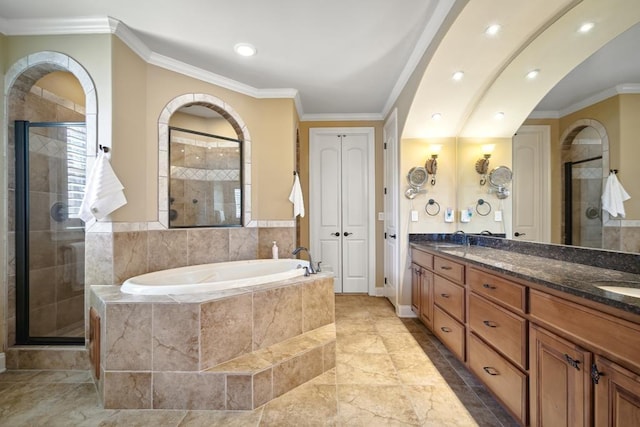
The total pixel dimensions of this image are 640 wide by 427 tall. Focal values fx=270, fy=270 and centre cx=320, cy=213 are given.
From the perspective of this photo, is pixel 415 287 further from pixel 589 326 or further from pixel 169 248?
pixel 169 248

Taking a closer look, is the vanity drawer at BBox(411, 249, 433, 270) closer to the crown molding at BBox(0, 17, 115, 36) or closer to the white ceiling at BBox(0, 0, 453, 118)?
the white ceiling at BBox(0, 0, 453, 118)

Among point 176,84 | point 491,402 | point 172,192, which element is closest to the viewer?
point 491,402

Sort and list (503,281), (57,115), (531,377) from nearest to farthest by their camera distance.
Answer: (531,377) → (503,281) → (57,115)

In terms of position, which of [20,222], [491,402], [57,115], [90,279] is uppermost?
[57,115]

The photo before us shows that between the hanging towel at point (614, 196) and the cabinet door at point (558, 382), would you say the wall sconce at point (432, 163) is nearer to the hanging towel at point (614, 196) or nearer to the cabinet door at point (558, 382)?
the hanging towel at point (614, 196)

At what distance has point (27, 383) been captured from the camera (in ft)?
6.16

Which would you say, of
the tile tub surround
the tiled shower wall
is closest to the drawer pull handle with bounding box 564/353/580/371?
the tile tub surround

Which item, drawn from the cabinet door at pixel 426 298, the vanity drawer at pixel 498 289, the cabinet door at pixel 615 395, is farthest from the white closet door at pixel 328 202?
the cabinet door at pixel 615 395

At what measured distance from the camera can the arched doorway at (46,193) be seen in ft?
6.80

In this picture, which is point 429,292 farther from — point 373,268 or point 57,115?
point 57,115

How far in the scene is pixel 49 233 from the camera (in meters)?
2.35

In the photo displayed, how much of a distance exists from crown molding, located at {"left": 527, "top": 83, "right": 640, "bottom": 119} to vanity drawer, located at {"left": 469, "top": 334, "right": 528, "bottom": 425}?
1.51 meters

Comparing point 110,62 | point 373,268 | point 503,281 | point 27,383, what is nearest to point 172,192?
point 110,62

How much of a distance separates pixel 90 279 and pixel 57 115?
155 cm
